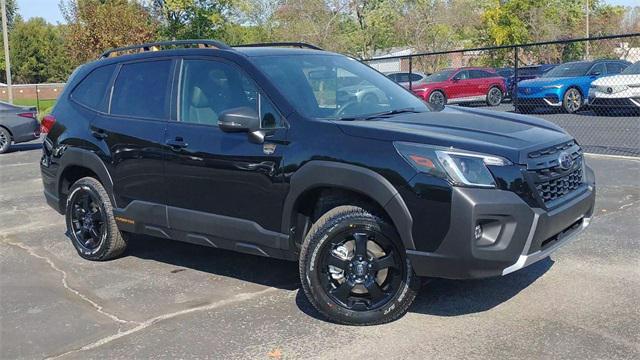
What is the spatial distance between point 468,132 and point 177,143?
2.19m

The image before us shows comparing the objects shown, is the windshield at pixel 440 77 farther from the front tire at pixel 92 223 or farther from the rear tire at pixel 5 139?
the front tire at pixel 92 223

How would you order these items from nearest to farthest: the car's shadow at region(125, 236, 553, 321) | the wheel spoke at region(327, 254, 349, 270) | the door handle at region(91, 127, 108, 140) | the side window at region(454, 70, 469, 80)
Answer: the wheel spoke at region(327, 254, 349, 270) < the car's shadow at region(125, 236, 553, 321) < the door handle at region(91, 127, 108, 140) < the side window at region(454, 70, 469, 80)

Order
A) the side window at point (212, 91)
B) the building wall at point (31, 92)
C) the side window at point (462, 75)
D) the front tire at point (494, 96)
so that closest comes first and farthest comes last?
the side window at point (212, 91) → the side window at point (462, 75) → the front tire at point (494, 96) → the building wall at point (31, 92)

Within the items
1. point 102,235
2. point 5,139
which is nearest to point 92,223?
point 102,235

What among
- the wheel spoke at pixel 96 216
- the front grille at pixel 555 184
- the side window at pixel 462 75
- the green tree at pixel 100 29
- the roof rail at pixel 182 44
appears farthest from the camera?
the green tree at pixel 100 29

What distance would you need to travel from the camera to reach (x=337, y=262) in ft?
14.4

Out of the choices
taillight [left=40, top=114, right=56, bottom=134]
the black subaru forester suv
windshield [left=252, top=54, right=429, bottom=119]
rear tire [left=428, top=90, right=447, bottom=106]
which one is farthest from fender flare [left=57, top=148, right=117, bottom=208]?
rear tire [left=428, top=90, right=447, bottom=106]

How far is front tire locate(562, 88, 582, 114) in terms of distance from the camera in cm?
1897

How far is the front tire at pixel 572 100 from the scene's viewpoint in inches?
747

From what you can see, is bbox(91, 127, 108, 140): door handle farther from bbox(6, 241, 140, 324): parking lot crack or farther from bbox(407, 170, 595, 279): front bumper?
bbox(407, 170, 595, 279): front bumper

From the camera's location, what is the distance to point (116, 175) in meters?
5.67

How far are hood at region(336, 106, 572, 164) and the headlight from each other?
47 millimetres

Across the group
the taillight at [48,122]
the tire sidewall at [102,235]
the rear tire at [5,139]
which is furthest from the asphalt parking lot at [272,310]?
the rear tire at [5,139]

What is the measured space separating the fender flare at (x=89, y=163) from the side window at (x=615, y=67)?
645 inches
